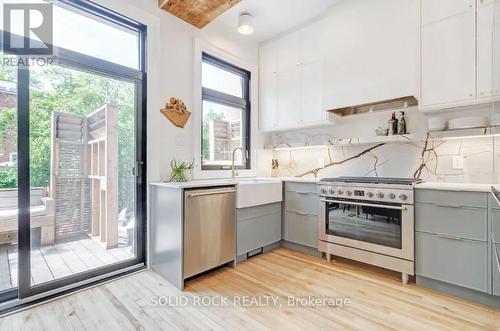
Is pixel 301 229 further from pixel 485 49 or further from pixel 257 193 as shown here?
pixel 485 49

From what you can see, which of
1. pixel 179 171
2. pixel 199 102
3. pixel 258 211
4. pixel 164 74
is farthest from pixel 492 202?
pixel 164 74

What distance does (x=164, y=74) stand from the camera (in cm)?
262

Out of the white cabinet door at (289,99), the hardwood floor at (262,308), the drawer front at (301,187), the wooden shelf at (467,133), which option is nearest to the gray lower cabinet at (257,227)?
the drawer front at (301,187)

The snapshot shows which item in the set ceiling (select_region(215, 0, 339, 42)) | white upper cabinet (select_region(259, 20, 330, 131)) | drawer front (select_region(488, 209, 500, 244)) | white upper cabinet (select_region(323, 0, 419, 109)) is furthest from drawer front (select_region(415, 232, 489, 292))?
ceiling (select_region(215, 0, 339, 42))

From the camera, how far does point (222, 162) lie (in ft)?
11.0

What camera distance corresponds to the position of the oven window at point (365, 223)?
7.49 ft

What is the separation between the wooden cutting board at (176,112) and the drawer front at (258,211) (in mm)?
1188

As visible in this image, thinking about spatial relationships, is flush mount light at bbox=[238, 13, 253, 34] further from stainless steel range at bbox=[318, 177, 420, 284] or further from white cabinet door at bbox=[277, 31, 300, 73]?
stainless steel range at bbox=[318, 177, 420, 284]

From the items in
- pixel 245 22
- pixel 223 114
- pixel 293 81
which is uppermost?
A: pixel 245 22

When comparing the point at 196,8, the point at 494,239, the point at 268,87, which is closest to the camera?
the point at 494,239

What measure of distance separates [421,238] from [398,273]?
0.51m

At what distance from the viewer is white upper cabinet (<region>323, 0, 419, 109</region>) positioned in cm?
236

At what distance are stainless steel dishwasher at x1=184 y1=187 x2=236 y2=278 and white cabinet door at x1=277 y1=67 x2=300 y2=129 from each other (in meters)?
1.39

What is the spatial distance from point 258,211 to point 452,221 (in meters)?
1.77
